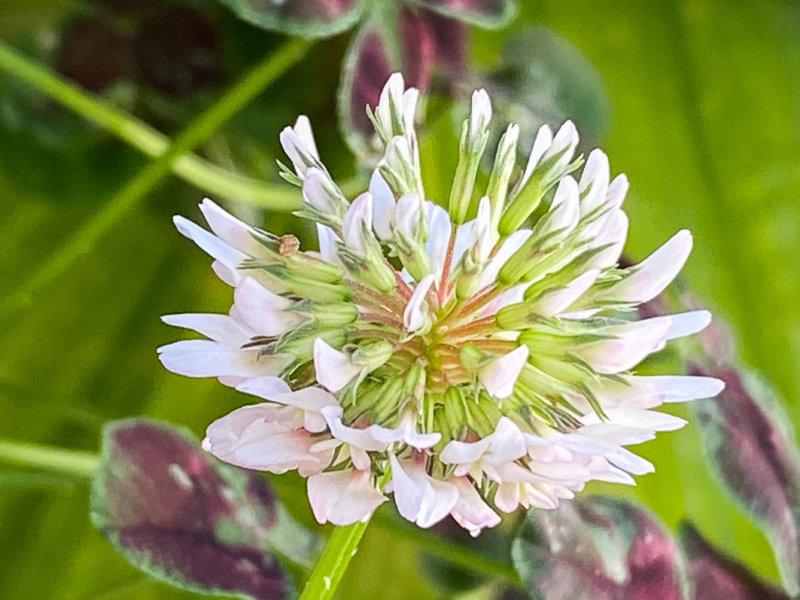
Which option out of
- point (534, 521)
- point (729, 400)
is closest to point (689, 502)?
point (729, 400)

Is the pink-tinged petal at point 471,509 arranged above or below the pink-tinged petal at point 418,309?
below

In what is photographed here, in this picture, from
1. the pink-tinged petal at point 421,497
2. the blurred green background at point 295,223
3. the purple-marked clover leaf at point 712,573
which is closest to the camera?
the pink-tinged petal at point 421,497

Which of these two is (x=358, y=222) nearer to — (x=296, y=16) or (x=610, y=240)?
(x=610, y=240)

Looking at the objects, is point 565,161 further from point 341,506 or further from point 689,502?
point 689,502

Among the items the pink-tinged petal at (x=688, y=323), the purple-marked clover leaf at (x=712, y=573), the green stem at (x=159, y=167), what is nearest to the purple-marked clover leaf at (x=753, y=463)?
the purple-marked clover leaf at (x=712, y=573)

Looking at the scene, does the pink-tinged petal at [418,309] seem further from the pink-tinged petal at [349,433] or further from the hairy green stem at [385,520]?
the hairy green stem at [385,520]

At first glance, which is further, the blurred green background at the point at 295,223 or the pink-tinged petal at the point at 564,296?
the blurred green background at the point at 295,223

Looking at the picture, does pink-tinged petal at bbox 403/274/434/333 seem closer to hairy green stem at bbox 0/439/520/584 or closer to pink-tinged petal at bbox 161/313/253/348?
pink-tinged petal at bbox 161/313/253/348

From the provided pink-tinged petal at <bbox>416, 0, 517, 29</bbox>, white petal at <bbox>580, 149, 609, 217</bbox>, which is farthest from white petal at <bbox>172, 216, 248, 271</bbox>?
pink-tinged petal at <bbox>416, 0, 517, 29</bbox>

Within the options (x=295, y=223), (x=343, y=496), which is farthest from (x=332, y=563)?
(x=295, y=223)
